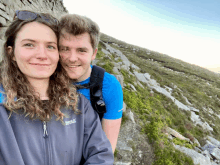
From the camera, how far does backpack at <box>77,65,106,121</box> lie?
2.18m

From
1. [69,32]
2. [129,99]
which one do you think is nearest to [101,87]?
[69,32]

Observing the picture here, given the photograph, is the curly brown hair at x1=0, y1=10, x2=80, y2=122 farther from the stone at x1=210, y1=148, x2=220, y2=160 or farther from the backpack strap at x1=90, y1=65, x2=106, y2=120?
the stone at x1=210, y1=148, x2=220, y2=160

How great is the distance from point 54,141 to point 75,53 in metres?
1.36

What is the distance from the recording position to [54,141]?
148cm

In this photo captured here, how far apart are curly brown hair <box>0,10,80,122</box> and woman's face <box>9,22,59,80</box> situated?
95mm

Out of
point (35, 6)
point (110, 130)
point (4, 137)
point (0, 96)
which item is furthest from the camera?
point (35, 6)

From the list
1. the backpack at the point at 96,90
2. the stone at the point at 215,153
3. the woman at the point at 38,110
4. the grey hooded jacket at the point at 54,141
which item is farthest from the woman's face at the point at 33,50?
the stone at the point at 215,153

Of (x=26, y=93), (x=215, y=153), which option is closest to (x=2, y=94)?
(x=26, y=93)

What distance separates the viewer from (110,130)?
8.09ft

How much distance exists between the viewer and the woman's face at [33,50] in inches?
59.1

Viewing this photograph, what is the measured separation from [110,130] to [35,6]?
683 cm

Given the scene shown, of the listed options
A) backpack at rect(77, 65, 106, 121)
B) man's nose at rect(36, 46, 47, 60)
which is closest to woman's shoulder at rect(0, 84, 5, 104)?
man's nose at rect(36, 46, 47, 60)

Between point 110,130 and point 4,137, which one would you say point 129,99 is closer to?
point 110,130

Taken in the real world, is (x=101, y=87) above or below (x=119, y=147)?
above
